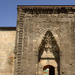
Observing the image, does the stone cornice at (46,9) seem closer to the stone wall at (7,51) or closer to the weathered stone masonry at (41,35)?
the weathered stone masonry at (41,35)

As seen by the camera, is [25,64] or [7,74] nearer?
[25,64]

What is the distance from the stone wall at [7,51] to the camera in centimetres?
927

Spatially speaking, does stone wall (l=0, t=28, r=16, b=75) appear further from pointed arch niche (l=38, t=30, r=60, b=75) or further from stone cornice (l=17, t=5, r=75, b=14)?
pointed arch niche (l=38, t=30, r=60, b=75)

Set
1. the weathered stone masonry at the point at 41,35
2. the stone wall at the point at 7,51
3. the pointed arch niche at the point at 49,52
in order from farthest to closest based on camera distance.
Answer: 1. the stone wall at the point at 7,51
2. the pointed arch niche at the point at 49,52
3. the weathered stone masonry at the point at 41,35

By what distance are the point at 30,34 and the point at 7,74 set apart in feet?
11.8

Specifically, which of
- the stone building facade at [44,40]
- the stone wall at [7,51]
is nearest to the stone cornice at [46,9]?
the stone building facade at [44,40]

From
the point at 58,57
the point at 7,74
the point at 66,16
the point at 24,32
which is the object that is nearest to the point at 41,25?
the point at 24,32

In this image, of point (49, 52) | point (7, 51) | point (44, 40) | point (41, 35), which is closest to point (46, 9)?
point (41, 35)

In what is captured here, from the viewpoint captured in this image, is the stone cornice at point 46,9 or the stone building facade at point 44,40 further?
the stone cornice at point 46,9

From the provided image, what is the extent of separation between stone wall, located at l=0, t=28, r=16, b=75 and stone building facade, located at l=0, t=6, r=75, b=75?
101cm

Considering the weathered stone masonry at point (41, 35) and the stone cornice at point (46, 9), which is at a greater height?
the stone cornice at point (46, 9)

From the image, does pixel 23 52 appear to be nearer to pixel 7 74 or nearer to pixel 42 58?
pixel 42 58

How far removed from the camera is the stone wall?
9266 mm

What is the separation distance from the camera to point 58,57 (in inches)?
355
